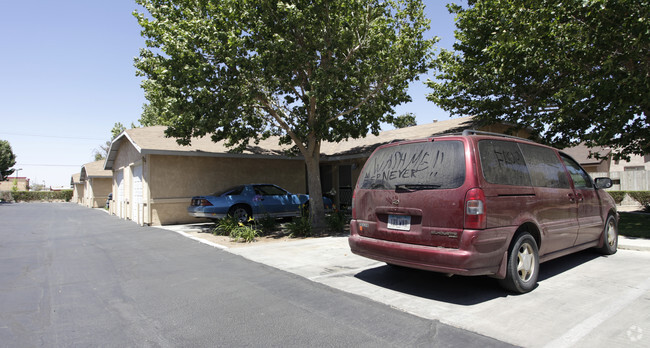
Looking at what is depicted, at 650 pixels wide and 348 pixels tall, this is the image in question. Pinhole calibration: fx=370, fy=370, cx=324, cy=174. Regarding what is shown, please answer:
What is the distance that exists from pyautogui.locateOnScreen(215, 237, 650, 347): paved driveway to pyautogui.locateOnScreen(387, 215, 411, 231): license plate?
88cm

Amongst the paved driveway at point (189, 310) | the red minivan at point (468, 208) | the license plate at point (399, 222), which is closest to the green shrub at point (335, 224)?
the paved driveway at point (189, 310)

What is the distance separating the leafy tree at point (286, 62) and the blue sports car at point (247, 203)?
79.8 inches

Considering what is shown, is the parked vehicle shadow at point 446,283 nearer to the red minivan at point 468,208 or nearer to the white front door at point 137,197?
the red minivan at point 468,208

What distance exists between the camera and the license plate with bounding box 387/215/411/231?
4613 millimetres

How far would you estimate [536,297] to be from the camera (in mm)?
4535

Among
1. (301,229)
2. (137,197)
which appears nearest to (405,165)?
(301,229)

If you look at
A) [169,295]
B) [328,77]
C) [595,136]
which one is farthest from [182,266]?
[595,136]

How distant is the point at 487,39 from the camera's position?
502 inches

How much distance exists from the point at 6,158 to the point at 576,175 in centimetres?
6865

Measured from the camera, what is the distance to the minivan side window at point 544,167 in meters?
5.15

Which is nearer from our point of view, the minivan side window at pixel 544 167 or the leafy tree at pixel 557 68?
the minivan side window at pixel 544 167

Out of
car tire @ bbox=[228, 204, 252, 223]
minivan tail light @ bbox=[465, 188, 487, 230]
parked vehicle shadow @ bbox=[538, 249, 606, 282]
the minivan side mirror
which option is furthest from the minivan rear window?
car tire @ bbox=[228, 204, 252, 223]

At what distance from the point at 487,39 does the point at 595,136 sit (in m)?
4.68

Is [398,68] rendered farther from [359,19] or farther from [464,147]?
[464,147]
